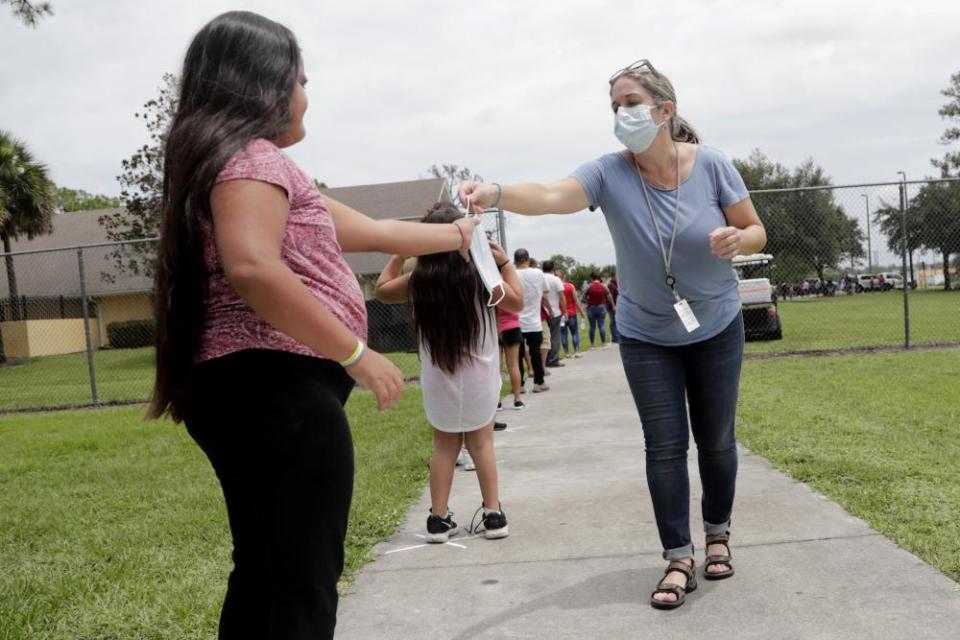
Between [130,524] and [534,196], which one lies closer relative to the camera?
[534,196]

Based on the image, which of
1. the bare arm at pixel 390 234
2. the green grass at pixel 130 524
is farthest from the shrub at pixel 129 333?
the bare arm at pixel 390 234

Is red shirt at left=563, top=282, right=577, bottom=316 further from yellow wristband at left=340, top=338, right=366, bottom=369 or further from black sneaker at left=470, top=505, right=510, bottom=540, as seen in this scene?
yellow wristband at left=340, top=338, right=366, bottom=369

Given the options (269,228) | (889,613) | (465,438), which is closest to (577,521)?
(465,438)

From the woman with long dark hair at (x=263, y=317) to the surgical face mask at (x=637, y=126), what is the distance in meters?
1.73

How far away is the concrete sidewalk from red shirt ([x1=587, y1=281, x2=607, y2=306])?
44.6ft

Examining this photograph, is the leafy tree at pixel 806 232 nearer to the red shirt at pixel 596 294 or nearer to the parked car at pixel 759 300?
the parked car at pixel 759 300

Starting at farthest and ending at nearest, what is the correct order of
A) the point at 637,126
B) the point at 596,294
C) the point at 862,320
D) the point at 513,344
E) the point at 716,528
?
1. the point at 862,320
2. the point at 596,294
3. the point at 513,344
4. the point at 716,528
5. the point at 637,126

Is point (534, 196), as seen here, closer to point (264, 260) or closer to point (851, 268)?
point (264, 260)

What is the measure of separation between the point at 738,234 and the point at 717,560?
53.3 inches

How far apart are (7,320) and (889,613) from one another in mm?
19142

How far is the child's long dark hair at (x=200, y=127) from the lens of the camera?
79.6 inches

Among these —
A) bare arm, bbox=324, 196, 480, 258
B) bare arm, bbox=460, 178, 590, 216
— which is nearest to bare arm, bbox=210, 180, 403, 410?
bare arm, bbox=324, 196, 480, 258

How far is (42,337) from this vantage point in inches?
995

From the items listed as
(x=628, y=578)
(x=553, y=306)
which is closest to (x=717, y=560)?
(x=628, y=578)
